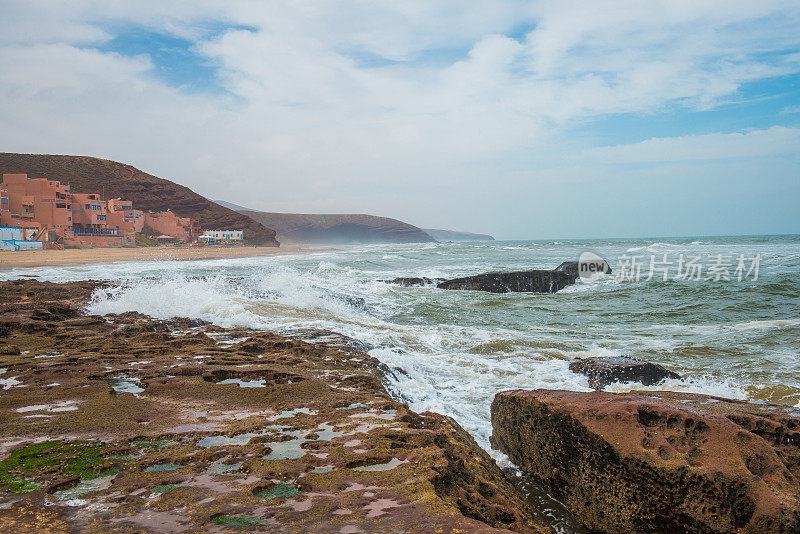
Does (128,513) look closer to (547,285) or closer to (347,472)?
(347,472)

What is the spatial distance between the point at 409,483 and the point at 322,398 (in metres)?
1.69

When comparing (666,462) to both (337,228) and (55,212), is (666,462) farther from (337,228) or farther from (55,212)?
(337,228)

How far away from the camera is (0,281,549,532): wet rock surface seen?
1955 mm

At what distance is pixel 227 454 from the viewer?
260cm

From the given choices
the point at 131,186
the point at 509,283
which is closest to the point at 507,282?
the point at 509,283

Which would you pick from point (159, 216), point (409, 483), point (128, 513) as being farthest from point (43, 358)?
point (159, 216)

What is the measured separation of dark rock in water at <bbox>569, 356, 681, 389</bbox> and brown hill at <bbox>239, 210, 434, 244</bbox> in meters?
118

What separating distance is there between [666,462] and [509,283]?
13.2m

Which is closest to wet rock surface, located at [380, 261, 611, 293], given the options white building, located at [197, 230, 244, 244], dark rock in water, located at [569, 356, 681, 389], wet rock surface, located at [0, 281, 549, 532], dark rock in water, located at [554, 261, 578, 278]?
dark rock in water, located at [554, 261, 578, 278]

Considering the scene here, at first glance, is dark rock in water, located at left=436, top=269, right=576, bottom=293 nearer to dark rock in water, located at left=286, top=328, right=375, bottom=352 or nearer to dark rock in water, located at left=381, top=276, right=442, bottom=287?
dark rock in water, located at left=381, top=276, right=442, bottom=287

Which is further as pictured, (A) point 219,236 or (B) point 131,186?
(B) point 131,186

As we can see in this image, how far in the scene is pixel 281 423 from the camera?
10.3 feet

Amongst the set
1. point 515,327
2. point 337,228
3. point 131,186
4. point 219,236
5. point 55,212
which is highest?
point 131,186

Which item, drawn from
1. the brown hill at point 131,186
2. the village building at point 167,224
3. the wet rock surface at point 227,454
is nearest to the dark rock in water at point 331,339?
the wet rock surface at point 227,454
